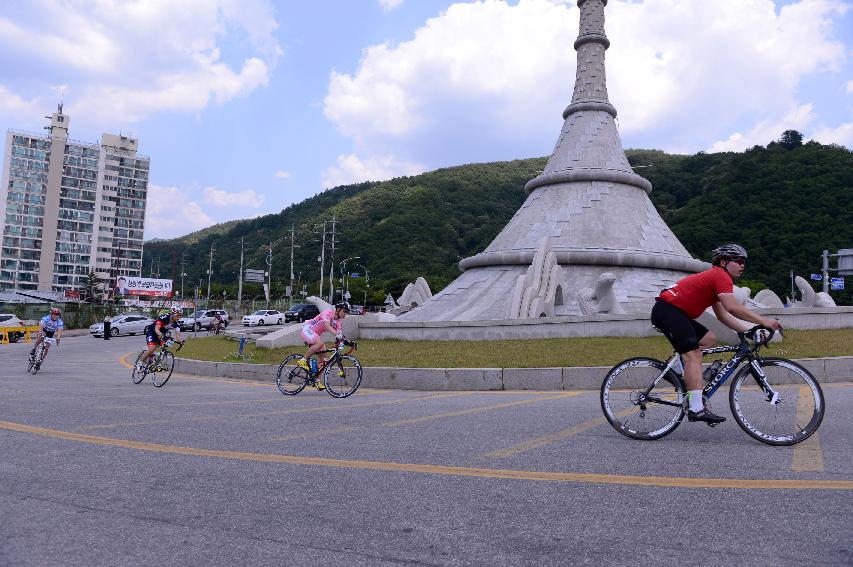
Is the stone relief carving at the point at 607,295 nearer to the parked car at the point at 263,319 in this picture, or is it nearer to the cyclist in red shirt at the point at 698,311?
the cyclist in red shirt at the point at 698,311

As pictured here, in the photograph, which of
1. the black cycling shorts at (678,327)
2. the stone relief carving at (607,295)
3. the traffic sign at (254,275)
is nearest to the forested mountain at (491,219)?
the traffic sign at (254,275)

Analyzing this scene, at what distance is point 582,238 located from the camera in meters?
28.2

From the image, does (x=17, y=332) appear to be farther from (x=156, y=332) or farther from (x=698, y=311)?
(x=698, y=311)

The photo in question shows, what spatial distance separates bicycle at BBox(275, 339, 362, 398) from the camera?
35.9 ft

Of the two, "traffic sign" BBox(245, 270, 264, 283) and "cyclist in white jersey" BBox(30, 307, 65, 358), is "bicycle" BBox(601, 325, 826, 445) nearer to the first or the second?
"cyclist in white jersey" BBox(30, 307, 65, 358)

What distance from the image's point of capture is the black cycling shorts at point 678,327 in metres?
5.65

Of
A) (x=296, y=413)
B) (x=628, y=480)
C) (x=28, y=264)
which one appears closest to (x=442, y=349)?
(x=296, y=413)

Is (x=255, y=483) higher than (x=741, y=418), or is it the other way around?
(x=741, y=418)

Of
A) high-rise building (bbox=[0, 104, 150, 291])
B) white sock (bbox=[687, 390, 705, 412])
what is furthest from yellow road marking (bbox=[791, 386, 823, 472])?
high-rise building (bbox=[0, 104, 150, 291])

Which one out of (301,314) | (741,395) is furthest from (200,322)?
(741,395)

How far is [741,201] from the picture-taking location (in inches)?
2247

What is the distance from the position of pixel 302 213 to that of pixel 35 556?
111487 mm

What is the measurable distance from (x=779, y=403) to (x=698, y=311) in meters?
1.01

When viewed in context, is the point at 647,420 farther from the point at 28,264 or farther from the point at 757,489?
the point at 28,264
